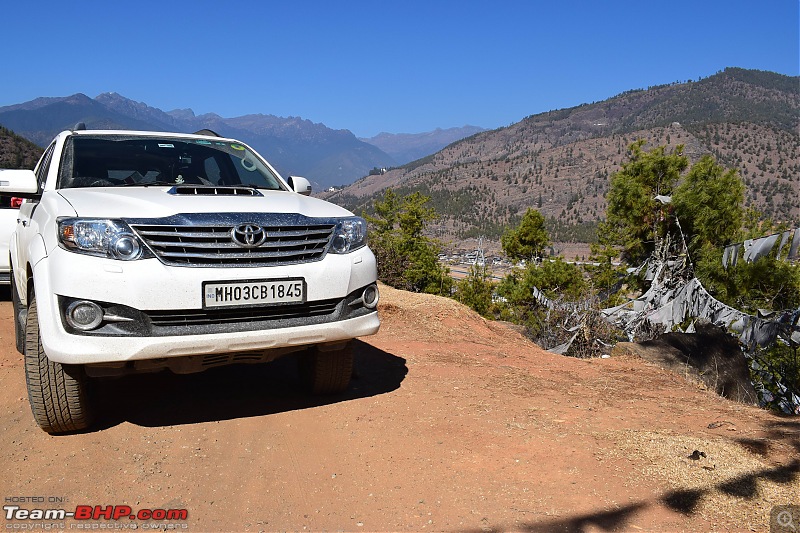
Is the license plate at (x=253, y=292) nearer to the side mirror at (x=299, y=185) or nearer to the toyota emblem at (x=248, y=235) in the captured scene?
the toyota emblem at (x=248, y=235)

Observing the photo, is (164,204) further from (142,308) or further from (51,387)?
(51,387)

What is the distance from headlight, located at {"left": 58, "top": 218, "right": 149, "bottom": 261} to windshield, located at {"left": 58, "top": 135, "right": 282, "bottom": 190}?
1184mm

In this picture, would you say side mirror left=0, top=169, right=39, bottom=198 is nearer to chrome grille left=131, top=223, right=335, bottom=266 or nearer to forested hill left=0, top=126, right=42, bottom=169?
chrome grille left=131, top=223, right=335, bottom=266

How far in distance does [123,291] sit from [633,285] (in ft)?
62.3

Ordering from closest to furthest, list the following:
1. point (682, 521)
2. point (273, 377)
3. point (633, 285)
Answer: point (682, 521)
point (273, 377)
point (633, 285)

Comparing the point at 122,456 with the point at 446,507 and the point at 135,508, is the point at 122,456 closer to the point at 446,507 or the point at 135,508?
the point at 135,508

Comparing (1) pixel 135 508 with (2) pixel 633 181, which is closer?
(1) pixel 135 508

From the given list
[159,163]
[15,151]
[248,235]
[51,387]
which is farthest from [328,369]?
[15,151]

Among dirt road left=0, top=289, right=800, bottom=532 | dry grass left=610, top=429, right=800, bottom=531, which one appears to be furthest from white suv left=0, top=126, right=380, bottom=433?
dry grass left=610, top=429, right=800, bottom=531

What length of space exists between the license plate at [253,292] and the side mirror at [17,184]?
191 centimetres

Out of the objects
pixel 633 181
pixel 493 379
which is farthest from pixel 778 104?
pixel 493 379

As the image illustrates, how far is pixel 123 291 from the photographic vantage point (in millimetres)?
3172

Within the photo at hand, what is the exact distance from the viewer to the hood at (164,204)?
3.37 metres

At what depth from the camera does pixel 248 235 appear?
3465mm
